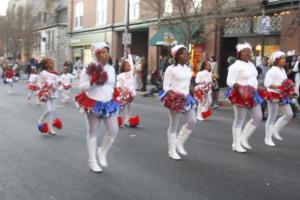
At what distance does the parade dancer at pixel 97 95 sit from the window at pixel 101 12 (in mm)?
31988

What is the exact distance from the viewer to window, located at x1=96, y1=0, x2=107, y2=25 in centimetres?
3828

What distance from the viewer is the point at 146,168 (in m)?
7.08

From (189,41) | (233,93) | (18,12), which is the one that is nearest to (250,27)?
(189,41)

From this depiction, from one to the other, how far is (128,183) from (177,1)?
644 inches

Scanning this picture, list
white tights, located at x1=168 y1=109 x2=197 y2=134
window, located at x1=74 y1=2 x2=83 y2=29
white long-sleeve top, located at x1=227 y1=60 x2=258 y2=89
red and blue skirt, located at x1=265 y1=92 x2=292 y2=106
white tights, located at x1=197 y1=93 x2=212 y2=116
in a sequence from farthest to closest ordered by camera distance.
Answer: window, located at x1=74 y1=2 x2=83 y2=29
white tights, located at x1=197 y1=93 x2=212 y2=116
red and blue skirt, located at x1=265 y1=92 x2=292 y2=106
white long-sleeve top, located at x1=227 y1=60 x2=258 y2=89
white tights, located at x1=168 y1=109 x2=197 y2=134

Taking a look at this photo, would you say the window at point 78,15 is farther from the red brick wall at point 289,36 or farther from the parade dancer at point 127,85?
the parade dancer at point 127,85

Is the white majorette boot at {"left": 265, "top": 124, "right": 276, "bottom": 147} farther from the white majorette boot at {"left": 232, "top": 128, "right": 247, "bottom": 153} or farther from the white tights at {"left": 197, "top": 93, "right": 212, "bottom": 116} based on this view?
the white tights at {"left": 197, "top": 93, "right": 212, "bottom": 116}

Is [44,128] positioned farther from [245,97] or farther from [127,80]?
[245,97]

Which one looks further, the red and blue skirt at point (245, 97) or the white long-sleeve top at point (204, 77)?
the white long-sleeve top at point (204, 77)

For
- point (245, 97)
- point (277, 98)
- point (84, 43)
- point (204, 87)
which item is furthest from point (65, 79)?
point (84, 43)

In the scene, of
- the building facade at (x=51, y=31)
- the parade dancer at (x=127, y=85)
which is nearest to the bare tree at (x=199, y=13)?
the parade dancer at (x=127, y=85)

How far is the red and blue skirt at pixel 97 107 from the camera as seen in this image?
661cm

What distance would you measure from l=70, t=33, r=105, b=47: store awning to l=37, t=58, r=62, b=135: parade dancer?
27.6 m

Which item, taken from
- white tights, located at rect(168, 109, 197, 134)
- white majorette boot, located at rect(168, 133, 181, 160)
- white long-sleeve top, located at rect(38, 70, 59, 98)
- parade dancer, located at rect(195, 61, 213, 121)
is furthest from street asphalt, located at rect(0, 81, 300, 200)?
parade dancer, located at rect(195, 61, 213, 121)
